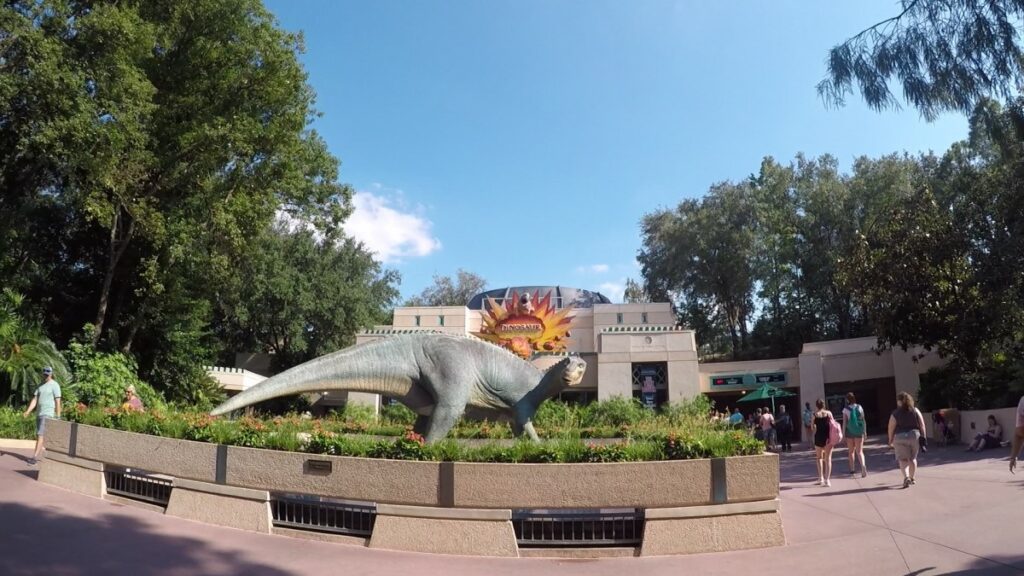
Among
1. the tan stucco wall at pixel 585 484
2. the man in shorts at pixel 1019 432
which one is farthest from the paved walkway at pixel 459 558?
the man in shorts at pixel 1019 432

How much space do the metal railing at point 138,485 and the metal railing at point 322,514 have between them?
170 centimetres

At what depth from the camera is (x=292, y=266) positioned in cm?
4125

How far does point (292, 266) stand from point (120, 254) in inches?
772

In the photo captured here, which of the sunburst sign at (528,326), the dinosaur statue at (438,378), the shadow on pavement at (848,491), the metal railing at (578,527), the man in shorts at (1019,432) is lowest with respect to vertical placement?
the shadow on pavement at (848,491)

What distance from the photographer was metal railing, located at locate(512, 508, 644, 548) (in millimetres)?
6852

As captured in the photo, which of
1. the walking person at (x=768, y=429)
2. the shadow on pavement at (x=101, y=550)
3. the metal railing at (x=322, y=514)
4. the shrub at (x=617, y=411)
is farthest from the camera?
the shrub at (x=617, y=411)

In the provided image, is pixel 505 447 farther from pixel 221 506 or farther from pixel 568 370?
pixel 568 370

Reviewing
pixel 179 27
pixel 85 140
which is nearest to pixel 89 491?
pixel 85 140

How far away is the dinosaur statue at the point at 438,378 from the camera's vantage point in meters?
11.2

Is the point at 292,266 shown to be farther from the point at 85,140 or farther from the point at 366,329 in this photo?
the point at 85,140

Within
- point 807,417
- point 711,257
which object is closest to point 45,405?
point 807,417

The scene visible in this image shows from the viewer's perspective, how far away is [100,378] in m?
20.2

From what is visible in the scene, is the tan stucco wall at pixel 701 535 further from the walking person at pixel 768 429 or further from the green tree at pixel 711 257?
the green tree at pixel 711 257

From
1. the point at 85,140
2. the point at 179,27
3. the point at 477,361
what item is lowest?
the point at 477,361
